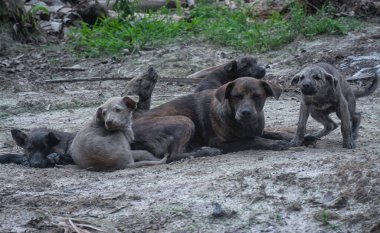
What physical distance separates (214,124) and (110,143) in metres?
1.38

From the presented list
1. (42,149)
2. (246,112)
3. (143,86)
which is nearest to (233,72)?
(143,86)

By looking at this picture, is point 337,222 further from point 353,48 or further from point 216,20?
point 216,20

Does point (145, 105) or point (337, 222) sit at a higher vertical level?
point (337, 222)

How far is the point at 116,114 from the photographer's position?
885cm

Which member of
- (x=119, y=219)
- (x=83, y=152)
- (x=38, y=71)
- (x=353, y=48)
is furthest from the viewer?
(x=38, y=71)

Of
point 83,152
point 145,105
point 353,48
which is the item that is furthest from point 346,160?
point 353,48

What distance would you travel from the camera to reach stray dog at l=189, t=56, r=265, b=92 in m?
11.4

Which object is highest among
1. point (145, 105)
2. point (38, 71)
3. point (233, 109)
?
point (233, 109)

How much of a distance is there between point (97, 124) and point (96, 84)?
235 inches

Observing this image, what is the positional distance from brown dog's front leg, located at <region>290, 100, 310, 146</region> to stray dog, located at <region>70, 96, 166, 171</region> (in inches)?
58.1

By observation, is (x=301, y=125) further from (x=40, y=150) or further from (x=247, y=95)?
(x=40, y=150)

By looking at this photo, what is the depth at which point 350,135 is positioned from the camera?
8695mm

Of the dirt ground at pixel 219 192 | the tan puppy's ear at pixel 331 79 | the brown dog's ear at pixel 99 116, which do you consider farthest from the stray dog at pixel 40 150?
the tan puppy's ear at pixel 331 79

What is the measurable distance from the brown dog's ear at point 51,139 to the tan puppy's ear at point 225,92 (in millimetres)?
1915
